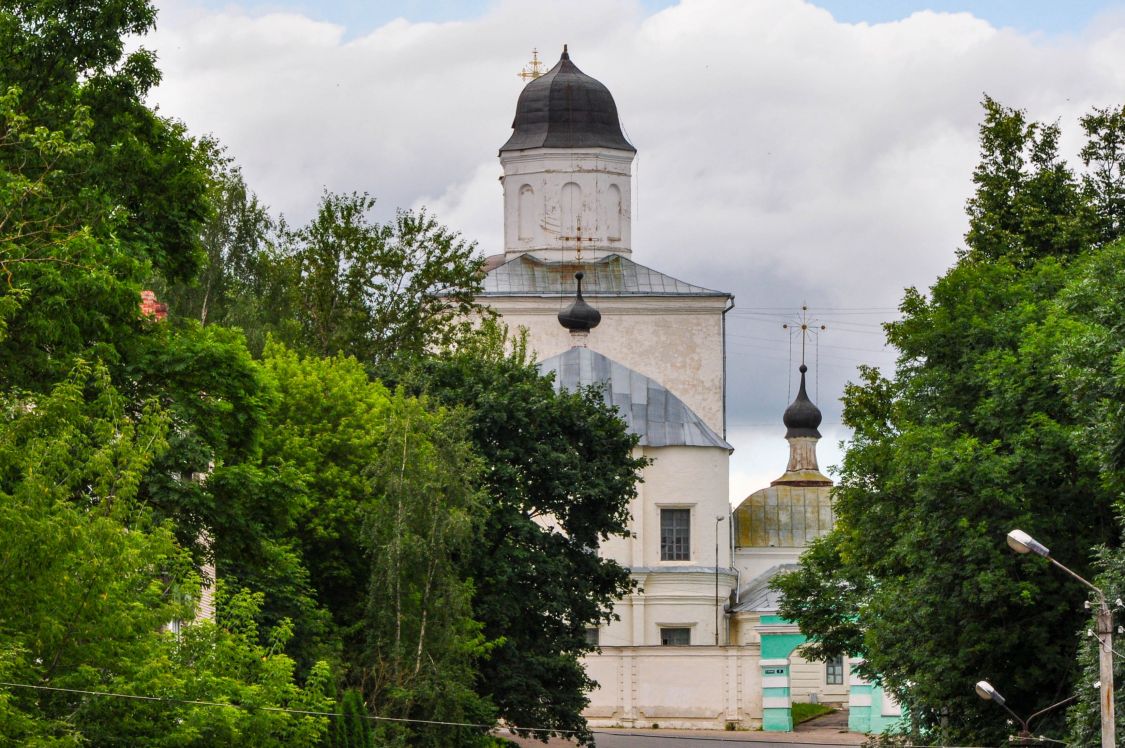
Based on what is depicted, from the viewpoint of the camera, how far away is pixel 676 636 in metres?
70.2

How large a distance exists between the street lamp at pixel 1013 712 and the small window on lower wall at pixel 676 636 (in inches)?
1291

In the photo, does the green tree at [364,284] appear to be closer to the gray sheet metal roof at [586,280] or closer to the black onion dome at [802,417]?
the gray sheet metal roof at [586,280]

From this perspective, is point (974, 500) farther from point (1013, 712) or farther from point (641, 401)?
point (641, 401)

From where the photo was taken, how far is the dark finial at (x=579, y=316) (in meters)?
74.2

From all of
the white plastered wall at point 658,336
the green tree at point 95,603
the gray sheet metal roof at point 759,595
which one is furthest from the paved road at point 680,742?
the green tree at point 95,603

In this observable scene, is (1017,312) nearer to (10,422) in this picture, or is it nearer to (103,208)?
(103,208)

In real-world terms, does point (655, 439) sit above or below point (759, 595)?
above

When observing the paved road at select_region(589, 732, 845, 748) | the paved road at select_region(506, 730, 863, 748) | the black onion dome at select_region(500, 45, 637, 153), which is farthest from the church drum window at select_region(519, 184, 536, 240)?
the paved road at select_region(589, 732, 845, 748)

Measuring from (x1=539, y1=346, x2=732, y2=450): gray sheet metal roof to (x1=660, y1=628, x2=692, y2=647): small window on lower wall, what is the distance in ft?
18.3

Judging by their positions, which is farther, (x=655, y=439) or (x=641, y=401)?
(x=641, y=401)

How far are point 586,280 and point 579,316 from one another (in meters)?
5.74

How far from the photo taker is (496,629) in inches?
1806

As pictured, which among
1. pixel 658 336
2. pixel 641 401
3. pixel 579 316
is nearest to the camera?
pixel 641 401

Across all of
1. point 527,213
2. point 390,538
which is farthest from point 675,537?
point 390,538
